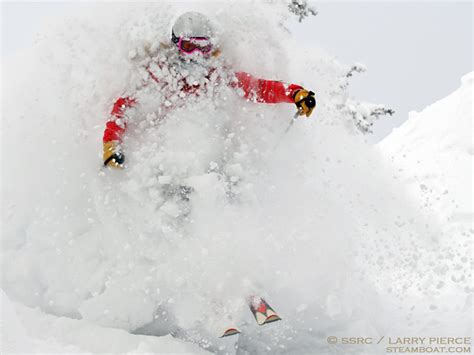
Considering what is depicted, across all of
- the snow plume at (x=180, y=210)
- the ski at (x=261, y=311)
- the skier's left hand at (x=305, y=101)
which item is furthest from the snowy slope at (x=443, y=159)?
the ski at (x=261, y=311)

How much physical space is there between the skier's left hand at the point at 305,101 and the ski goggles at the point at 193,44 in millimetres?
939

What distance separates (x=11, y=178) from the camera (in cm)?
531

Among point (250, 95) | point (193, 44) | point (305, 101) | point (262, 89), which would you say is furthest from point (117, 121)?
point (305, 101)

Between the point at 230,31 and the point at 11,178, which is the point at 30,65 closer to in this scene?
the point at 11,178

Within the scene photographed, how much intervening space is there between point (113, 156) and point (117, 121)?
388 millimetres

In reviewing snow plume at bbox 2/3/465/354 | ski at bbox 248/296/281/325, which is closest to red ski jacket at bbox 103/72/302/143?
snow plume at bbox 2/3/465/354

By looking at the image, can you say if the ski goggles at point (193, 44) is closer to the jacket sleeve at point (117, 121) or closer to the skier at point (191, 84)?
the skier at point (191, 84)

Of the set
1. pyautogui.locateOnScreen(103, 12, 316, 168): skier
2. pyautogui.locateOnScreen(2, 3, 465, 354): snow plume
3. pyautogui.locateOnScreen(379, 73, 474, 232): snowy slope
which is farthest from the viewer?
pyautogui.locateOnScreen(379, 73, 474, 232): snowy slope

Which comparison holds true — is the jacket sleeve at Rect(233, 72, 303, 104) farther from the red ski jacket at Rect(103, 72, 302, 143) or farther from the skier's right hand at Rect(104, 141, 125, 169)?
the skier's right hand at Rect(104, 141, 125, 169)

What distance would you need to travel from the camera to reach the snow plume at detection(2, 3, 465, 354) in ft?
12.7

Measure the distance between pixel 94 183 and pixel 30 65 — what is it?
1972 mm

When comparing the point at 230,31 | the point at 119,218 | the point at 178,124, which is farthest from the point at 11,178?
the point at 230,31

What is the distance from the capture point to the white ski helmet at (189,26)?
4027 millimetres

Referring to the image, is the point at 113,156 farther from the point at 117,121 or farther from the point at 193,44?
the point at 193,44
